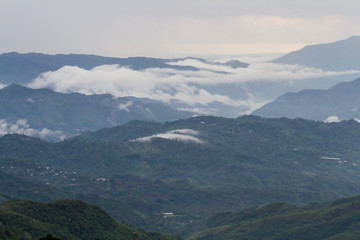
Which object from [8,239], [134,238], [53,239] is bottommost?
[134,238]

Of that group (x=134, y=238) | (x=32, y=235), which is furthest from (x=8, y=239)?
(x=134, y=238)

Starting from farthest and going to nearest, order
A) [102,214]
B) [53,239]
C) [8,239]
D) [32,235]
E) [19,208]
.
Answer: [102,214], [19,208], [32,235], [8,239], [53,239]

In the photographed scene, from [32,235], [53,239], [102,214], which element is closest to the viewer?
[53,239]

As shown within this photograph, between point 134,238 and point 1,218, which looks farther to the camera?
point 134,238

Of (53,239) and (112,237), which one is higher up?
(53,239)

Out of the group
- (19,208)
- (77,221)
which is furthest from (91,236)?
(19,208)

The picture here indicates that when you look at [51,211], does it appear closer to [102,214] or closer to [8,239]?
[102,214]
